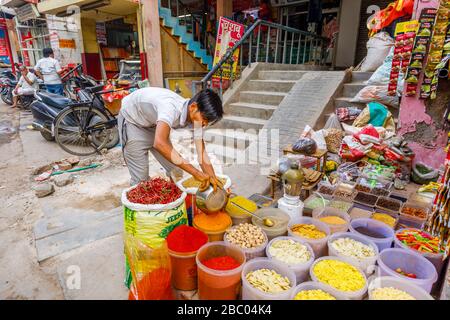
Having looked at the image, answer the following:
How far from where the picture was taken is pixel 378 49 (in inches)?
207

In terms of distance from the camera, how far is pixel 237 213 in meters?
2.41

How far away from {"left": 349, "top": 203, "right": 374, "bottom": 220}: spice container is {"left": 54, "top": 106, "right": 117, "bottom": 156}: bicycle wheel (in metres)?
4.73

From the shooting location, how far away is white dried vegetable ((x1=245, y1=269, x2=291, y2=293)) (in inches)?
66.0

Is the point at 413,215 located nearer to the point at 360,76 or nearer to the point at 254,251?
the point at 254,251

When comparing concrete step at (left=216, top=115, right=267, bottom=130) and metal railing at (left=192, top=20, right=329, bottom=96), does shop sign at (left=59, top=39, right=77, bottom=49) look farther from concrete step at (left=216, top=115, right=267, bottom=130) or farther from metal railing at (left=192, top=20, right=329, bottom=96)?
concrete step at (left=216, top=115, right=267, bottom=130)

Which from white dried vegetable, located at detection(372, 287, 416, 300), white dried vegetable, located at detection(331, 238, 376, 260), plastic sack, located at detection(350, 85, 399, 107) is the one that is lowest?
white dried vegetable, located at detection(372, 287, 416, 300)

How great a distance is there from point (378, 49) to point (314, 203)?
4034 millimetres

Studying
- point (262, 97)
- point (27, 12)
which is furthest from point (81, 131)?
point (27, 12)

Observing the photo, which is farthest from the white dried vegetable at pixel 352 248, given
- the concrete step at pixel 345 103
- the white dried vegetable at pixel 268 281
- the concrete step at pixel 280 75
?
the concrete step at pixel 280 75

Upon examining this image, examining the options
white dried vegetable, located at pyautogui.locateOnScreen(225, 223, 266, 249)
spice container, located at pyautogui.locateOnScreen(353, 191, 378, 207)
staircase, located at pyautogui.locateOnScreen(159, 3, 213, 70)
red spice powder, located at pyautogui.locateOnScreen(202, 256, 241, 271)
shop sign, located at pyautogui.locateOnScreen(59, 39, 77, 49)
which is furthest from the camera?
shop sign, located at pyautogui.locateOnScreen(59, 39, 77, 49)

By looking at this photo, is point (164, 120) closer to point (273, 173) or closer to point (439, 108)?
point (273, 173)

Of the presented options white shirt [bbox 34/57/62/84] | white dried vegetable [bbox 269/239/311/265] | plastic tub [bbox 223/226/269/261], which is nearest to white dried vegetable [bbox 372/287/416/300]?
white dried vegetable [bbox 269/239/311/265]

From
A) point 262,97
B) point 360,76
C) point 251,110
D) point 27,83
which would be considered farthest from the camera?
point 27,83
